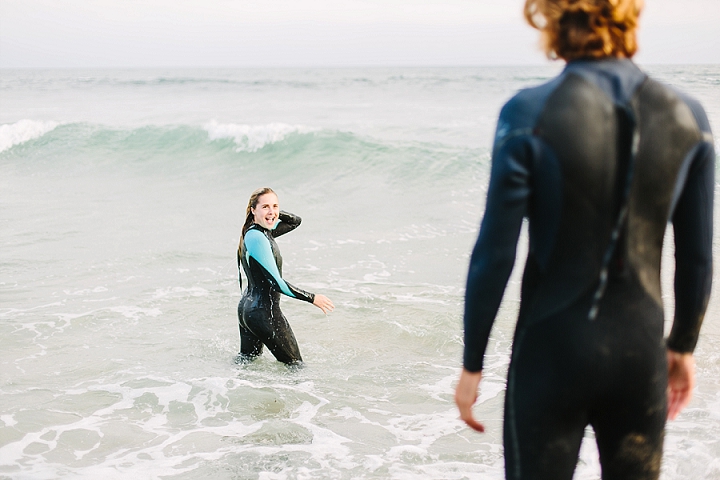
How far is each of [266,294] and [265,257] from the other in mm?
401

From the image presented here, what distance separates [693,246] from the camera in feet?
6.23

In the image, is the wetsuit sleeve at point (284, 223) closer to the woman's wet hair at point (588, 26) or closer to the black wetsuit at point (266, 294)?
the black wetsuit at point (266, 294)

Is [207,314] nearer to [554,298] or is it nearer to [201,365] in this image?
[201,365]

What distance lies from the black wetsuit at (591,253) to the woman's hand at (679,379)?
4.8 inches

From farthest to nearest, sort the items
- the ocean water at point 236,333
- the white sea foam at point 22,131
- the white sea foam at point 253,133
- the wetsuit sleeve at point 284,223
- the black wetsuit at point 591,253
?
the white sea foam at point 22,131
the white sea foam at point 253,133
the wetsuit sleeve at point 284,223
the ocean water at point 236,333
the black wetsuit at point 591,253

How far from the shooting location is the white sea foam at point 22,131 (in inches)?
898

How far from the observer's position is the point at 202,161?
65.5 ft

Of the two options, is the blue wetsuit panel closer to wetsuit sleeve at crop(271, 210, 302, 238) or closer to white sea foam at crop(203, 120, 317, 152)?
wetsuit sleeve at crop(271, 210, 302, 238)

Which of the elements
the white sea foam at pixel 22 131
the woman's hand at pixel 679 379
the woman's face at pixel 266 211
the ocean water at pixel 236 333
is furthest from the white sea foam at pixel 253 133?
the woman's hand at pixel 679 379

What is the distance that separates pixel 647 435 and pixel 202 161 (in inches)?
748

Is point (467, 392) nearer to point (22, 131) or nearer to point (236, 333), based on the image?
point (236, 333)

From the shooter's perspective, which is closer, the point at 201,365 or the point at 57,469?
the point at 57,469

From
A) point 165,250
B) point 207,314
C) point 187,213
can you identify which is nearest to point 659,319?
point 207,314

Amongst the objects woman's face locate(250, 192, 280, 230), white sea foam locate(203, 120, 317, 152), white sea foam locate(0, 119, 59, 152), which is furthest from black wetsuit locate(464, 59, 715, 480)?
white sea foam locate(0, 119, 59, 152)
